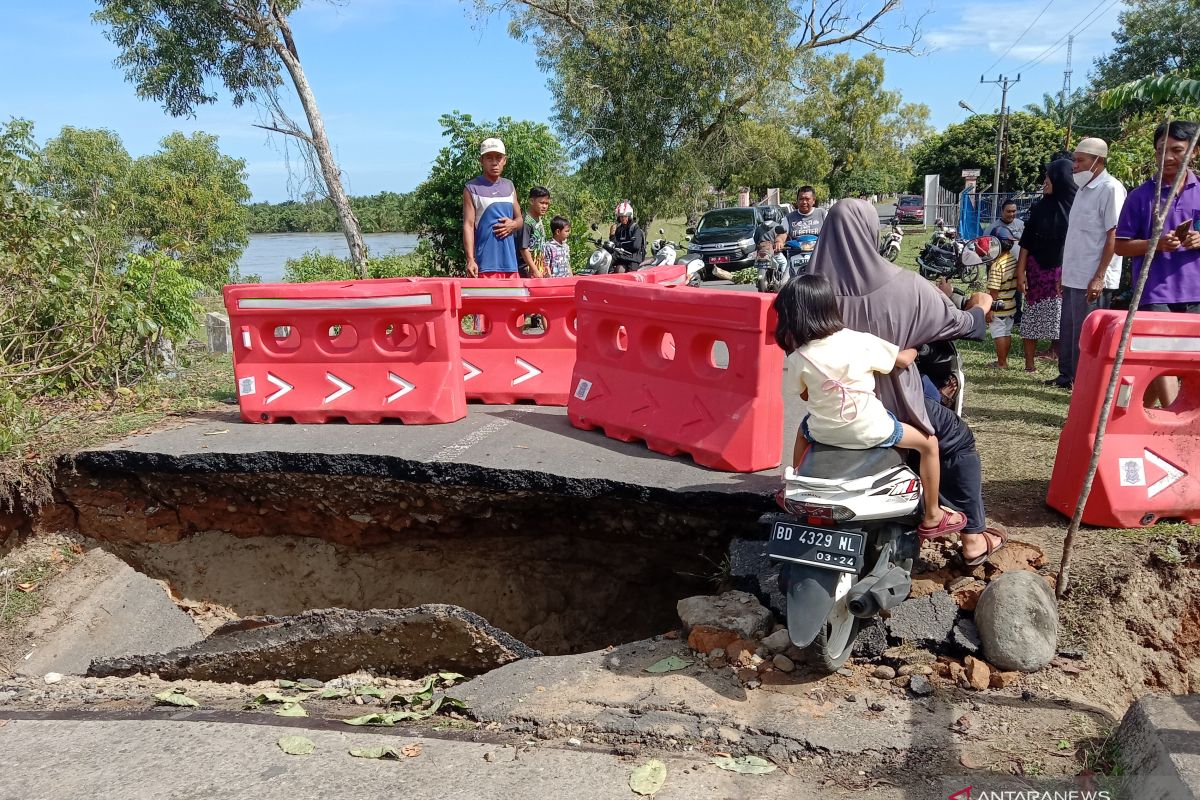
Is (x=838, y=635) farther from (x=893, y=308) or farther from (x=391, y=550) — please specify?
(x=391, y=550)

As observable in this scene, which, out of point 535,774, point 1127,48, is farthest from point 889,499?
point 1127,48

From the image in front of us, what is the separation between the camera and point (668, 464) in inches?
211

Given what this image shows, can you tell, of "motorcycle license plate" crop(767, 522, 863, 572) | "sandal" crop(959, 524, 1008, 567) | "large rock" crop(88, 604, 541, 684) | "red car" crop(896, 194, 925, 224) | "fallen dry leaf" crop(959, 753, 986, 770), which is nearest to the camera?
"fallen dry leaf" crop(959, 753, 986, 770)

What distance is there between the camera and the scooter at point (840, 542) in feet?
10.8

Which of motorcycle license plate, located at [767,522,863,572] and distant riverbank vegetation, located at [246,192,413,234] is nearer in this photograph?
motorcycle license plate, located at [767,522,863,572]

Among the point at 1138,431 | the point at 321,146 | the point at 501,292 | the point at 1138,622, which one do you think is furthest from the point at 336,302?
the point at 321,146

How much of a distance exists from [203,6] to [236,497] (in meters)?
13.0

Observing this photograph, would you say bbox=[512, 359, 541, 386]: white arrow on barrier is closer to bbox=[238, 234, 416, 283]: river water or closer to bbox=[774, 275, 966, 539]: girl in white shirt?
bbox=[774, 275, 966, 539]: girl in white shirt

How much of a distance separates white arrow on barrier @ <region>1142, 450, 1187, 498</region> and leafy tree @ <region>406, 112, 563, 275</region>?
1121cm

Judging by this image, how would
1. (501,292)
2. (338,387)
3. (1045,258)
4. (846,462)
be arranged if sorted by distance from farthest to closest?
(1045,258), (501,292), (338,387), (846,462)

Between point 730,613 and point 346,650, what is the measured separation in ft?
7.24

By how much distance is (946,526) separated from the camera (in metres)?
3.85

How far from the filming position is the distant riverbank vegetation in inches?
676

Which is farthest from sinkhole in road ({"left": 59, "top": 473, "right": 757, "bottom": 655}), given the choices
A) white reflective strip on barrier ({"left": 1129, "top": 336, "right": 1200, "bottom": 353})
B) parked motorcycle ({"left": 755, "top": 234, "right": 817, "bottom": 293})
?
parked motorcycle ({"left": 755, "top": 234, "right": 817, "bottom": 293})
